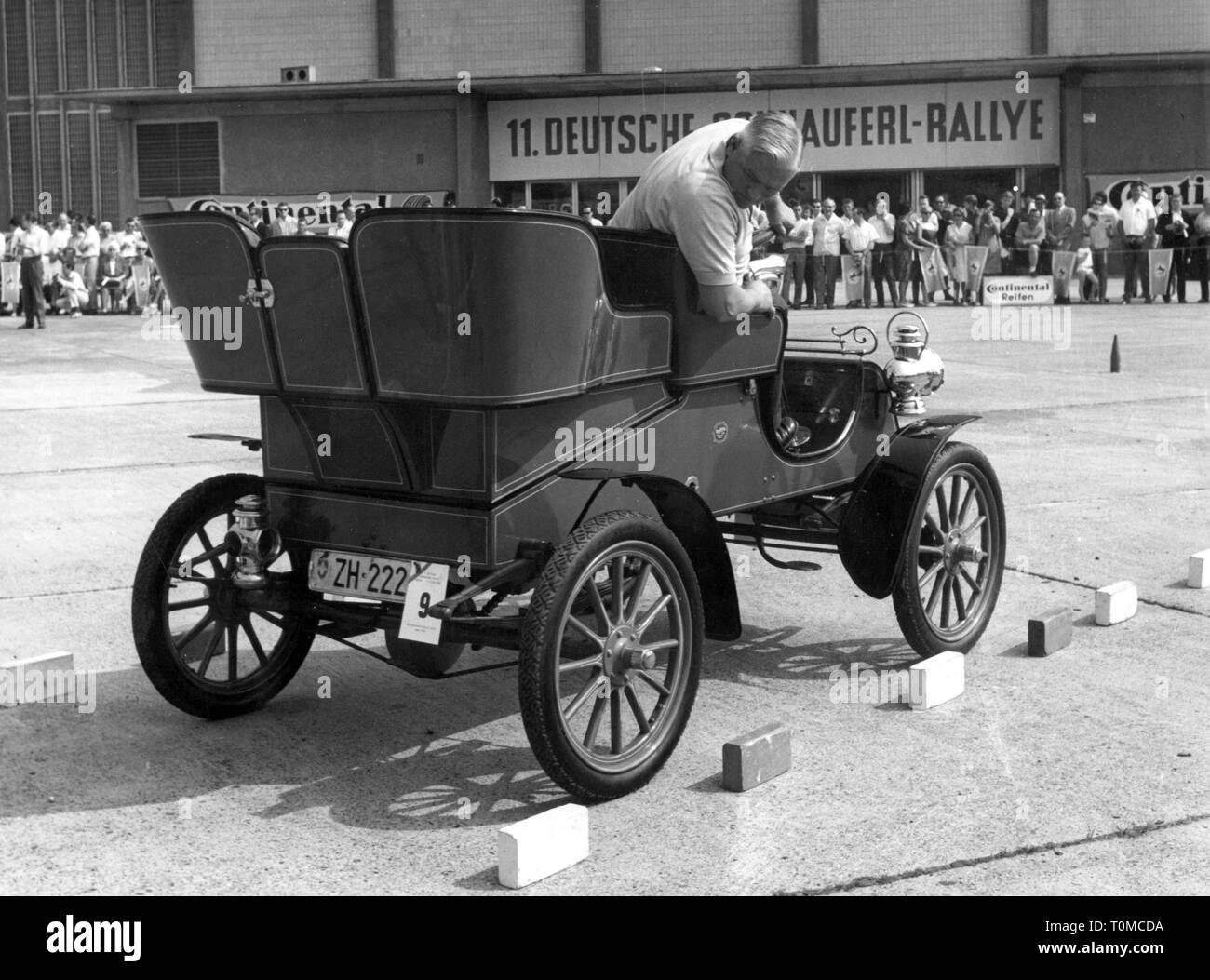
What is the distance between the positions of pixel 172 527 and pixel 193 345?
569mm

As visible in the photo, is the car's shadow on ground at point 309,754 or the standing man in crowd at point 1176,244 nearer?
the car's shadow on ground at point 309,754

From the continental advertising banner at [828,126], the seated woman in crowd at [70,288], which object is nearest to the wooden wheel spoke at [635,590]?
the seated woman in crowd at [70,288]

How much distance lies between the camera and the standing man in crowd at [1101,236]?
25.9m

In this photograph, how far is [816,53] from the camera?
36.1 m

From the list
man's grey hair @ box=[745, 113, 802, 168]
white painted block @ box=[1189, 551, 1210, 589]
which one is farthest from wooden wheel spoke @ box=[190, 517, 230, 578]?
white painted block @ box=[1189, 551, 1210, 589]

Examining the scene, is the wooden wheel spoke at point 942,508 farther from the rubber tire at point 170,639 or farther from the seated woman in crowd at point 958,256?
the seated woman in crowd at point 958,256

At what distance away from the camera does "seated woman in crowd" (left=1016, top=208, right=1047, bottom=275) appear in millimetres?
26531

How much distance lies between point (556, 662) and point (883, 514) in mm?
1736

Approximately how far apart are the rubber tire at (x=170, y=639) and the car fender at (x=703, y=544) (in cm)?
113

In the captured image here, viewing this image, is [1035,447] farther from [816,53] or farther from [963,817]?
[816,53]

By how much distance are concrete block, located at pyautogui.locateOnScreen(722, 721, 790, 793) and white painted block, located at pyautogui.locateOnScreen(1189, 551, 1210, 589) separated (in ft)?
9.48

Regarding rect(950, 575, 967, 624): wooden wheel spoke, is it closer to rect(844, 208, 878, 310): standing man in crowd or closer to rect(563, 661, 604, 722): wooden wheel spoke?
rect(563, 661, 604, 722): wooden wheel spoke
